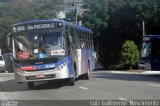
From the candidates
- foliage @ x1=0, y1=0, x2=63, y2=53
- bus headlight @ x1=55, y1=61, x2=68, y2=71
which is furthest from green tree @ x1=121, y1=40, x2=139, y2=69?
bus headlight @ x1=55, y1=61, x2=68, y2=71

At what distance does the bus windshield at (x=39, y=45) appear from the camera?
2103 cm

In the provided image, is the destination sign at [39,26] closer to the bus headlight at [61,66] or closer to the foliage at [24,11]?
the bus headlight at [61,66]

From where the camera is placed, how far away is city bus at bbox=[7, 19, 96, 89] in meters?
21.0

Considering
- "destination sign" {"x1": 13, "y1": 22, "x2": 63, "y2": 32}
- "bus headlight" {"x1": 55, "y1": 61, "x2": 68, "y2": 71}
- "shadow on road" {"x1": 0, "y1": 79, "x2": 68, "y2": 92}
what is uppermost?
"destination sign" {"x1": 13, "y1": 22, "x2": 63, "y2": 32}

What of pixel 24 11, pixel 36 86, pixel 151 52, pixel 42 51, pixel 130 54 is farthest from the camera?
pixel 24 11

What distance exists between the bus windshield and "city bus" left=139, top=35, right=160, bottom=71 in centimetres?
1557

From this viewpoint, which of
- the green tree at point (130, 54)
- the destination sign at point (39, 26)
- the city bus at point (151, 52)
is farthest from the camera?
the green tree at point (130, 54)

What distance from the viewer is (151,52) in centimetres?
3656

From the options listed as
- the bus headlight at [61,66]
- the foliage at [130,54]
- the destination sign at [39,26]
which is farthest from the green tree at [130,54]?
the bus headlight at [61,66]

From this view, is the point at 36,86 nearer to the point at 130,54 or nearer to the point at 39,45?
the point at 39,45

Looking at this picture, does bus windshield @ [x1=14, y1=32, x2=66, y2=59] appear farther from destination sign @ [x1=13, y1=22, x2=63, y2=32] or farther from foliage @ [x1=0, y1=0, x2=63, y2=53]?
foliage @ [x1=0, y1=0, x2=63, y2=53]

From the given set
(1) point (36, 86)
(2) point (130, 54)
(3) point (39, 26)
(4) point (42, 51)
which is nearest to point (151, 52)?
(1) point (36, 86)

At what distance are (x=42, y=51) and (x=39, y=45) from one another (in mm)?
304

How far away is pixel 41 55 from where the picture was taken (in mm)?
21000
